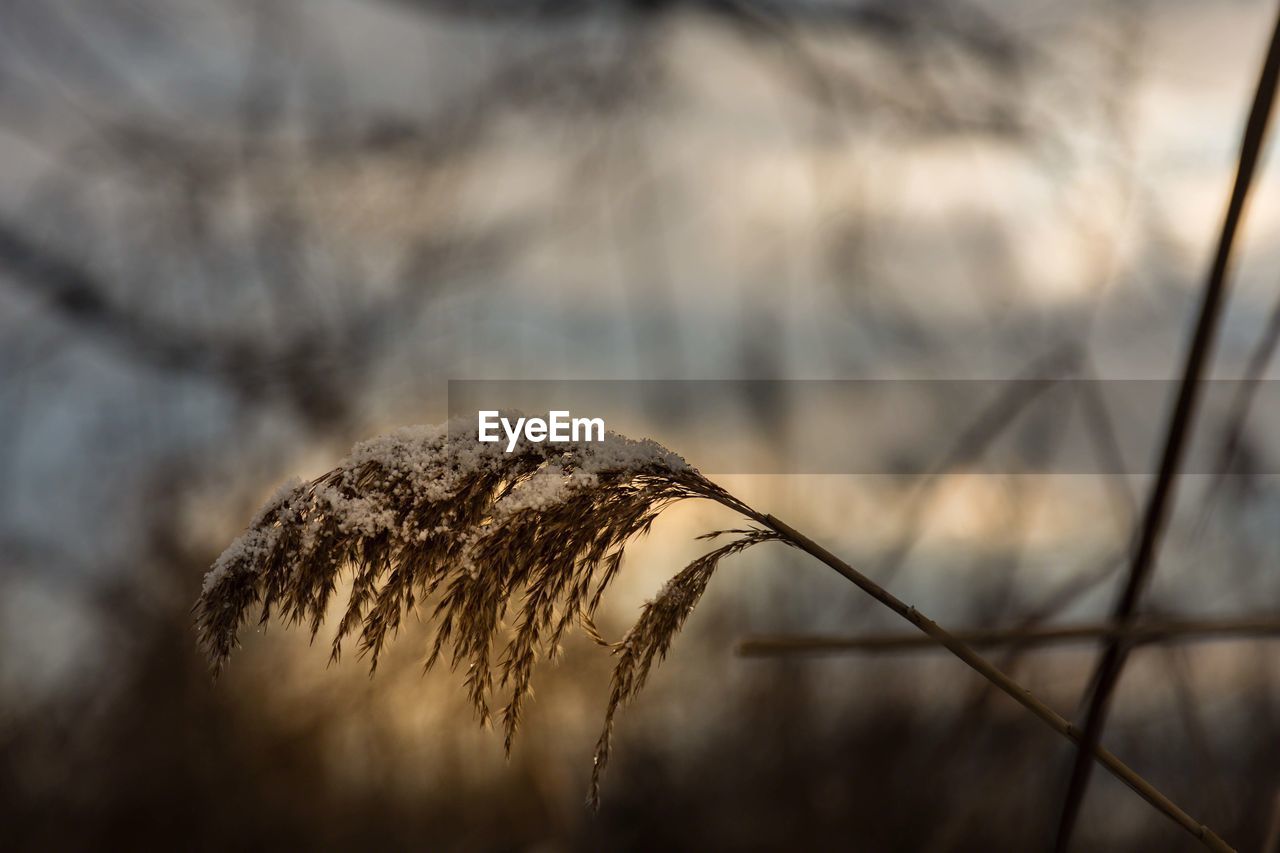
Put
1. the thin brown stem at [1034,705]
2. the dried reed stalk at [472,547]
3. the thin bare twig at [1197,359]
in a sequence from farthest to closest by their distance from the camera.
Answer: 1. the dried reed stalk at [472,547]
2. the thin brown stem at [1034,705]
3. the thin bare twig at [1197,359]

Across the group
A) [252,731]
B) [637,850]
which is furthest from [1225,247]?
[252,731]

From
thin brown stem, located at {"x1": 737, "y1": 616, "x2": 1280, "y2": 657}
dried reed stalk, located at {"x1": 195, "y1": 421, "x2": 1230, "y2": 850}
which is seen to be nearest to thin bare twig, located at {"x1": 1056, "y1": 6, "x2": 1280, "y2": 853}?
thin brown stem, located at {"x1": 737, "y1": 616, "x2": 1280, "y2": 657}

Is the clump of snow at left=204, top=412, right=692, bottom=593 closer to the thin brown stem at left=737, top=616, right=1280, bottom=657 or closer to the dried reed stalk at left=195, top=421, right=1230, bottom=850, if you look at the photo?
the dried reed stalk at left=195, top=421, right=1230, bottom=850

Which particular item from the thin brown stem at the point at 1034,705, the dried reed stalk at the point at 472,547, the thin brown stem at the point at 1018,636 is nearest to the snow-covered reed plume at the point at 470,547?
the dried reed stalk at the point at 472,547

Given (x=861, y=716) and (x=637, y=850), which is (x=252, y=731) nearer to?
(x=637, y=850)

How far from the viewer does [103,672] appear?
2.08 m

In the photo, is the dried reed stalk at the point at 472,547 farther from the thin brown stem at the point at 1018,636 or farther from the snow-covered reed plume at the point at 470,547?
the thin brown stem at the point at 1018,636

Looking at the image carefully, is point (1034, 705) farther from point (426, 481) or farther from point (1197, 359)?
point (426, 481)

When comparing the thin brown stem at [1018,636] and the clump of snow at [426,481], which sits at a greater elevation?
the clump of snow at [426,481]

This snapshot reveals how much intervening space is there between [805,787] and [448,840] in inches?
30.4

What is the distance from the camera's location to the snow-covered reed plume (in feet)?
2.70

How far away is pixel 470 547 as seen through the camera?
830mm

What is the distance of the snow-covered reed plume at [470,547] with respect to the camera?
2.70 ft

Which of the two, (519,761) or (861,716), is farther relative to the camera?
(519,761)
